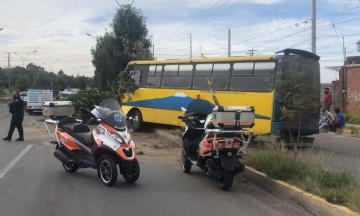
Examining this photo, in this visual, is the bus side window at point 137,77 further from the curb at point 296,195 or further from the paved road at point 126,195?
the curb at point 296,195

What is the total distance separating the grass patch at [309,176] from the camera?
662cm

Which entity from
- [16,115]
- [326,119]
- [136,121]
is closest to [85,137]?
[16,115]

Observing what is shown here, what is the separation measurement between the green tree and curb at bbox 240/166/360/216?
947 inches

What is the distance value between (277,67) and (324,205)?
805cm

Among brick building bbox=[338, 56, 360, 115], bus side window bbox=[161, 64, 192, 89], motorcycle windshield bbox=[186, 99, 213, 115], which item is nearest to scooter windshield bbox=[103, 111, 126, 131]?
motorcycle windshield bbox=[186, 99, 213, 115]

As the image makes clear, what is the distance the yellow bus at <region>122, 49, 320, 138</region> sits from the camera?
14008 mm

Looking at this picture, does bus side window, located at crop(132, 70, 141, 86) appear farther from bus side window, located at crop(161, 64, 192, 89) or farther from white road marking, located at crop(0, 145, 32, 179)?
white road marking, located at crop(0, 145, 32, 179)

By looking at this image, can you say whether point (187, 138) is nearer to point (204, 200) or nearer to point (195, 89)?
point (204, 200)

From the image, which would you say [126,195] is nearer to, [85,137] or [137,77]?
[85,137]

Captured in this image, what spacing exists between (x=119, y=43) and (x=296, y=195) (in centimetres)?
2721

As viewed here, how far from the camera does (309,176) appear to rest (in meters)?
7.75

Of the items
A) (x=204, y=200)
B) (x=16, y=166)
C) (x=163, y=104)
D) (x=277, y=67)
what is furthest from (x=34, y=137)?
(x=204, y=200)

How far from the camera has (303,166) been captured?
27.5 feet

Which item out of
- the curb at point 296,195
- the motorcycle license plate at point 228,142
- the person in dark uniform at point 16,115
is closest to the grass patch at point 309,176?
the curb at point 296,195
